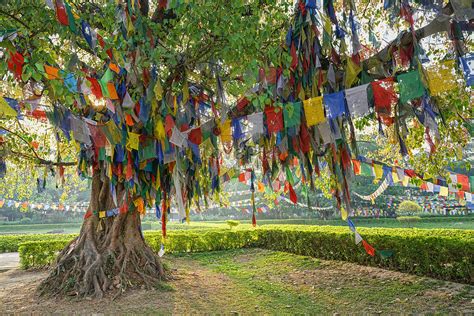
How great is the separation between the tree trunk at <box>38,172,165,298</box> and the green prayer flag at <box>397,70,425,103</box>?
4.41 metres

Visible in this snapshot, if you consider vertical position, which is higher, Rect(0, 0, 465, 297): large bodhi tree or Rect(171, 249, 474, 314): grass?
Rect(0, 0, 465, 297): large bodhi tree

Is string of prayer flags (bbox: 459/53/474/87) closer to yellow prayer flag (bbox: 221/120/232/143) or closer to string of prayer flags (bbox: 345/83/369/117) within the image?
string of prayer flags (bbox: 345/83/369/117)

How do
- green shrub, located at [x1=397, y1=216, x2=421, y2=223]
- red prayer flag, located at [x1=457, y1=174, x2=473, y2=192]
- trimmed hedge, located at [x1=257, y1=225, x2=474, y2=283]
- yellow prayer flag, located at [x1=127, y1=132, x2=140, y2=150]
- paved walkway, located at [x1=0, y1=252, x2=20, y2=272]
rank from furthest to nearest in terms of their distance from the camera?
green shrub, located at [x1=397, y1=216, x2=421, y2=223]
paved walkway, located at [x1=0, y1=252, x2=20, y2=272]
red prayer flag, located at [x1=457, y1=174, x2=473, y2=192]
trimmed hedge, located at [x1=257, y1=225, x2=474, y2=283]
yellow prayer flag, located at [x1=127, y1=132, x2=140, y2=150]

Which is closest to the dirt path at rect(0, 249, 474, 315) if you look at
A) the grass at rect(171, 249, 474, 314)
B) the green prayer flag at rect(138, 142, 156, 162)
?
the grass at rect(171, 249, 474, 314)

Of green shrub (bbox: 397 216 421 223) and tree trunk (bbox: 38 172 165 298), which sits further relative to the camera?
green shrub (bbox: 397 216 421 223)

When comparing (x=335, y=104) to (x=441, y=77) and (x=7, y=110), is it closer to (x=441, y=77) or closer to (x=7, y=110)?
(x=441, y=77)

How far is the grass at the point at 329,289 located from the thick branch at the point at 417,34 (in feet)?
9.92

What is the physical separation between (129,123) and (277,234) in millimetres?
6968

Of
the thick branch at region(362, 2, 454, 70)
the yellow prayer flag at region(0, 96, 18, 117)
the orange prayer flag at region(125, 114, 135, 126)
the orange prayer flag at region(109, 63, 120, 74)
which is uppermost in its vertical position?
the orange prayer flag at region(109, 63, 120, 74)

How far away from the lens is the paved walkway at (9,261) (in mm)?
9753

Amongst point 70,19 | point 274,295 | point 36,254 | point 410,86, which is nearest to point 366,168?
point 274,295

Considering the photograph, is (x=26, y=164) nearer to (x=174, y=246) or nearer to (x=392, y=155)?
(x=174, y=246)

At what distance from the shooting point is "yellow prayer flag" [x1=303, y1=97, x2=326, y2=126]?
3859mm

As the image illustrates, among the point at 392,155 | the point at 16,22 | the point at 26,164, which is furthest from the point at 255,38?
the point at 26,164
